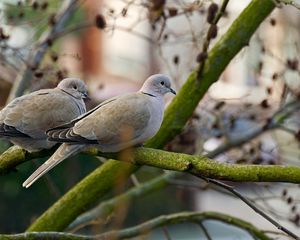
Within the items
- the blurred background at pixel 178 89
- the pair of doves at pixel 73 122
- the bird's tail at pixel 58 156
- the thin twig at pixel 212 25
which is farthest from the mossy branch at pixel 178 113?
the bird's tail at pixel 58 156

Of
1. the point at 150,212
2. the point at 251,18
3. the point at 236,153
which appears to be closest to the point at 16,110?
the point at 251,18

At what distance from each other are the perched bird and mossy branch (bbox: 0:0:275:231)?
30.2 inches

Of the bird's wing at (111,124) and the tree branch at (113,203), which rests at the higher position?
the bird's wing at (111,124)

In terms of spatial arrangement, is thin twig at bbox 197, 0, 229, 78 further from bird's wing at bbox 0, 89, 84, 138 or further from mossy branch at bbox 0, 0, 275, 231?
bird's wing at bbox 0, 89, 84, 138

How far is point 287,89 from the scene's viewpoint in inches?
239

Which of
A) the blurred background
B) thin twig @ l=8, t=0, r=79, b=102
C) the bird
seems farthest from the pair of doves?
thin twig @ l=8, t=0, r=79, b=102

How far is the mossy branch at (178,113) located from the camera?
481cm

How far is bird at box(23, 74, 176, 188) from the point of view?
381 cm

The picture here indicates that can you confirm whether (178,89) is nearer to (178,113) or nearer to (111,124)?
(178,113)

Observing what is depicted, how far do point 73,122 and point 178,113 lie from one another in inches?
42.0

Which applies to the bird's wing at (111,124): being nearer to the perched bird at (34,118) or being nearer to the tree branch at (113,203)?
the perched bird at (34,118)

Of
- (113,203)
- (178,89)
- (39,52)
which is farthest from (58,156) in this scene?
(178,89)

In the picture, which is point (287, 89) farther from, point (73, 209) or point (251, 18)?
point (73, 209)

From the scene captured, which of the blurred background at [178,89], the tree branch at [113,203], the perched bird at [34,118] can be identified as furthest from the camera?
the blurred background at [178,89]
